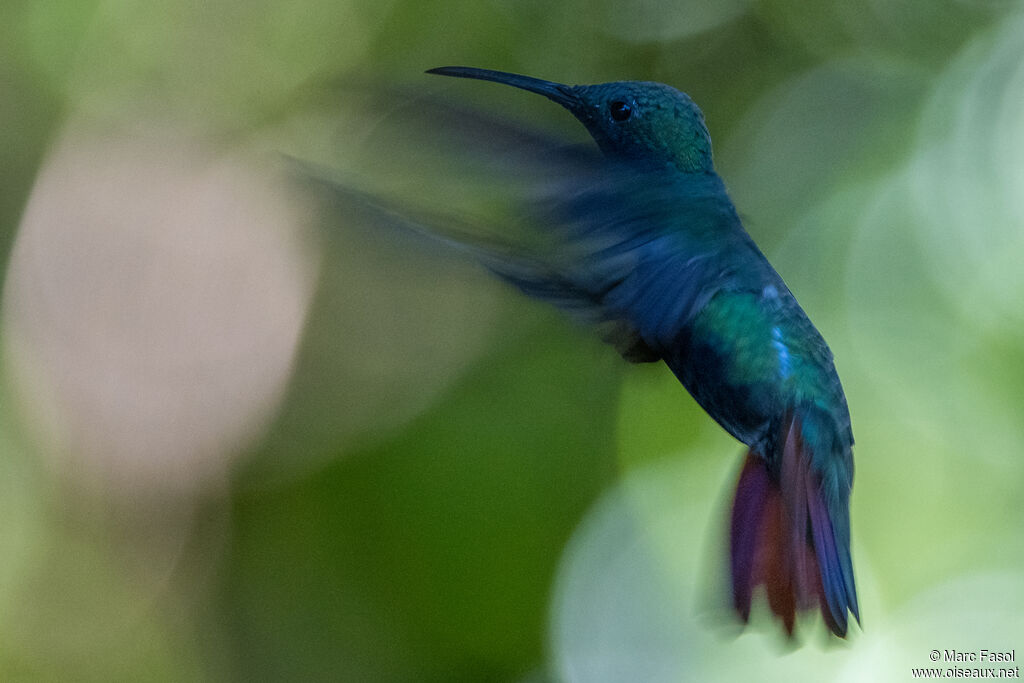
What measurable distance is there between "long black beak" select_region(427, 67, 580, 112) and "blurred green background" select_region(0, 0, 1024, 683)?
1.02 meters

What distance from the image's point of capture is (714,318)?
89 cm

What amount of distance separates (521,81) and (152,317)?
1663 millimetres

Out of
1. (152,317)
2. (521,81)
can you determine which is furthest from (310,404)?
(521,81)

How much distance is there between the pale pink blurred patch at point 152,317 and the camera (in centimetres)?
216

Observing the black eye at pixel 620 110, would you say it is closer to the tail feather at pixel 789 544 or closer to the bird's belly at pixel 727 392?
the bird's belly at pixel 727 392

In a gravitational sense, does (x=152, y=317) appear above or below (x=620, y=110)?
below

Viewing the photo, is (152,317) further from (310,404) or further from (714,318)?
(714,318)

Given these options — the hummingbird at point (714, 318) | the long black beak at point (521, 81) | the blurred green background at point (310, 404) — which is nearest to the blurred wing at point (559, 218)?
the hummingbird at point (714, 318)

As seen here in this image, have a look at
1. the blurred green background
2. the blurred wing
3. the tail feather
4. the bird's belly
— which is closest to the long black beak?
the blurred wing

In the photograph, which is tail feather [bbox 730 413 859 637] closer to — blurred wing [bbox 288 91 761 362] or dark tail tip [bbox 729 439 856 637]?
dark tail tip [bbox 729 439 856 637]

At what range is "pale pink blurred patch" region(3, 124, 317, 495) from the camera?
2.16 meters

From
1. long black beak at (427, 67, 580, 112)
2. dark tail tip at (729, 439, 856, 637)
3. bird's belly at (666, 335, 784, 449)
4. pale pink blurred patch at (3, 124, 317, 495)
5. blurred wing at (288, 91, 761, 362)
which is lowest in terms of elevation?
pale pink blurred patch at (3, 124, 317, 495)

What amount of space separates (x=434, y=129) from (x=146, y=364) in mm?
1786

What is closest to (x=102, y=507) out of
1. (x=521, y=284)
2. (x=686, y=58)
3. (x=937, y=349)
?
(x=521, y=284)
